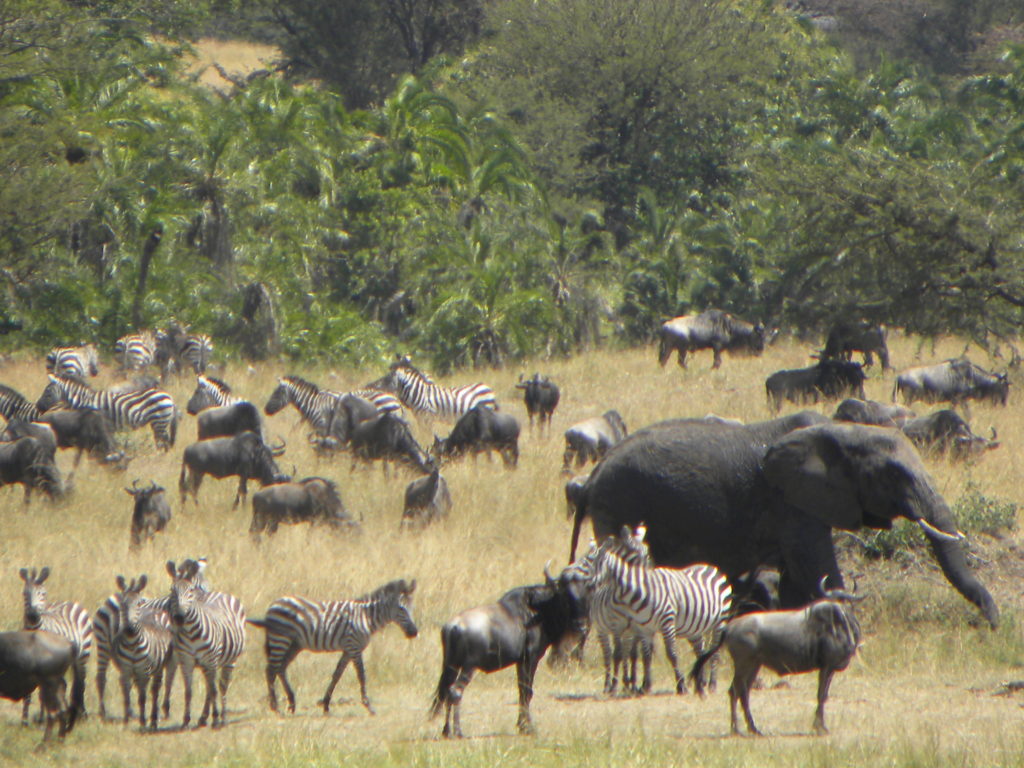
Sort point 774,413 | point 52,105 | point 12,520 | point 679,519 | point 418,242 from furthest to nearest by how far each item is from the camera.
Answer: point 418,242
point 52,105
point 774,413
point 12,520
point 679,519

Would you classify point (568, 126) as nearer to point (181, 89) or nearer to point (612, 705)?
point (181, 89)

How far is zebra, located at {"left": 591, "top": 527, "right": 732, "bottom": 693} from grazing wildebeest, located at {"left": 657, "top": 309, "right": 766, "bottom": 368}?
18.9m

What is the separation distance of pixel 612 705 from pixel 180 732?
9.82 ft

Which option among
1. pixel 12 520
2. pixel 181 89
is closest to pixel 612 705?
pixel 12 520

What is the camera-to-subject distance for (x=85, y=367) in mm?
29016

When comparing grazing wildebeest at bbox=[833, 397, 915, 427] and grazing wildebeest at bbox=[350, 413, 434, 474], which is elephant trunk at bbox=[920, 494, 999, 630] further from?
grazing wildebeest at bbox=[350, 413, 434, 474]

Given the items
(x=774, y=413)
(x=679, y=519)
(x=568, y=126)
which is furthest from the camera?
(x=568, y=126)

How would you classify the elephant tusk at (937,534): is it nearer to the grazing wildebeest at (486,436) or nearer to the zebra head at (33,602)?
the zebra head at (33,602)

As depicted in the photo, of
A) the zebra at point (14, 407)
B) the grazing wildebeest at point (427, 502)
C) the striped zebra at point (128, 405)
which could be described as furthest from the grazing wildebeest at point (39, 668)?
the zebra at point (14, 407)

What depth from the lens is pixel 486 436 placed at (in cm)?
2072

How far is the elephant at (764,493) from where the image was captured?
11.6m

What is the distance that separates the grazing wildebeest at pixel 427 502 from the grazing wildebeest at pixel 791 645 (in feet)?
27.0

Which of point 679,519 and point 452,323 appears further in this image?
point 452,323

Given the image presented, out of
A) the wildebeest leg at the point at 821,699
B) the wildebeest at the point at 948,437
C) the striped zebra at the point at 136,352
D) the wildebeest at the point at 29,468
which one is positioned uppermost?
the striped zebra at the point at 136,352
